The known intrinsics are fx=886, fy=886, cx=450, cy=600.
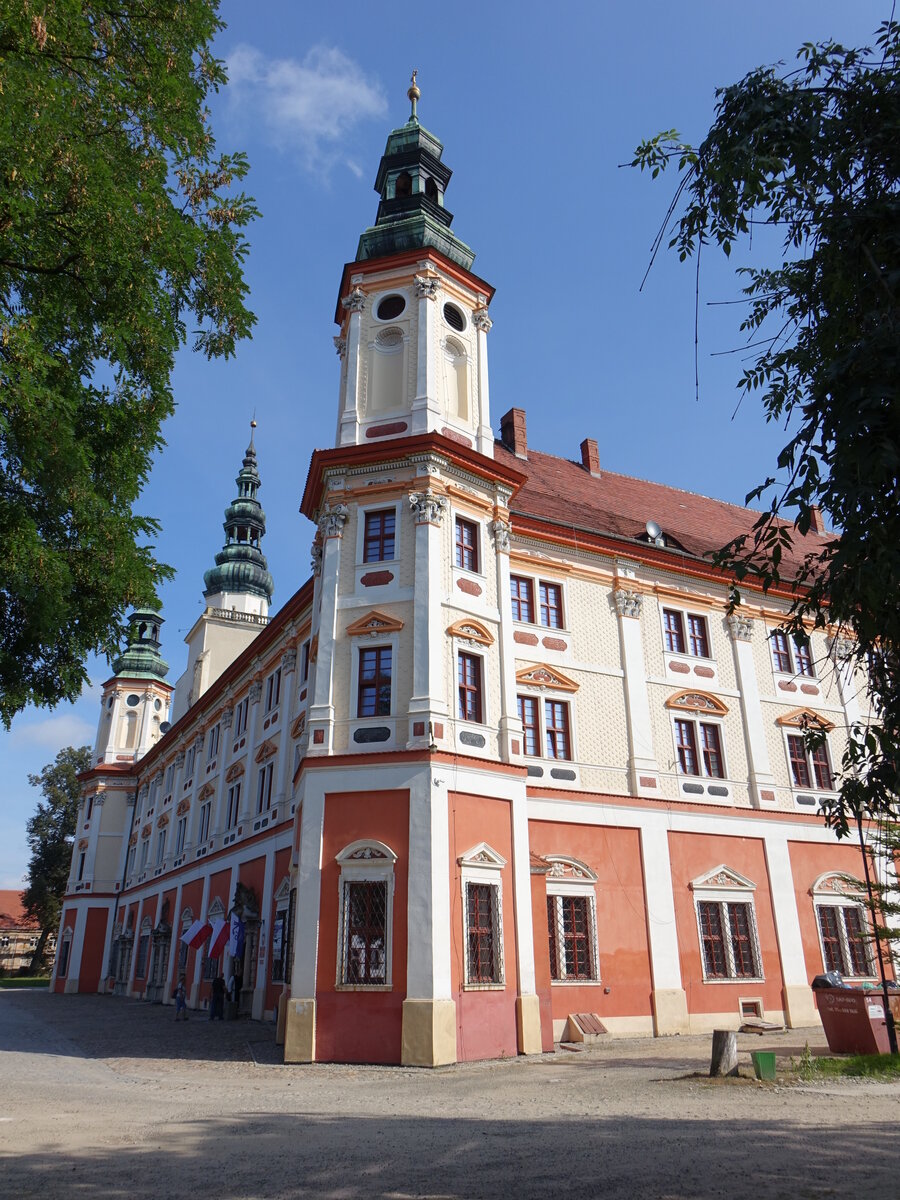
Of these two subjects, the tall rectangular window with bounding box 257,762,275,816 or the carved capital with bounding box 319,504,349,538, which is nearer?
the carved capital with bounding box 319,504,349,538

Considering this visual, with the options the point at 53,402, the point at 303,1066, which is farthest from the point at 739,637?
the point at 53,402

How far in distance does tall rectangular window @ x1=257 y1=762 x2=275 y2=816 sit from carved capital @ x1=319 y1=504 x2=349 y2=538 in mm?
10382

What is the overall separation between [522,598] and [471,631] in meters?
3.86

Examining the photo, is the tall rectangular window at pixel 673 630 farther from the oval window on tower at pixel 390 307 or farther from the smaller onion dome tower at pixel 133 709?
the smaller onion dome tower at pixel 133 709

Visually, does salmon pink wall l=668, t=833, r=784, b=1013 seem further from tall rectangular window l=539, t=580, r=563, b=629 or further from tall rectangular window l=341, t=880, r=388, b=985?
tall rectangular window l=341, t=880, r=388, b=985

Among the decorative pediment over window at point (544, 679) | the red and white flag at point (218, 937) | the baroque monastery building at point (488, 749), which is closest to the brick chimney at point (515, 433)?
the baroque monastery building at point (488, 749)

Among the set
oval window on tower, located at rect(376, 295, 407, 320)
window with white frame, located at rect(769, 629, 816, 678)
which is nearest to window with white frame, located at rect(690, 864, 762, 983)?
window with white frame, located at rect(769, 629, 816, 678)

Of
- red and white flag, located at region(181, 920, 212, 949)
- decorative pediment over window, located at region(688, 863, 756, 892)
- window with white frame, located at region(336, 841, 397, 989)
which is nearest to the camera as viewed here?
window with white frame, located at region(336, 841, 397, 989)

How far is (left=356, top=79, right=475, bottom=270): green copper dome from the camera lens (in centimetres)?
2239

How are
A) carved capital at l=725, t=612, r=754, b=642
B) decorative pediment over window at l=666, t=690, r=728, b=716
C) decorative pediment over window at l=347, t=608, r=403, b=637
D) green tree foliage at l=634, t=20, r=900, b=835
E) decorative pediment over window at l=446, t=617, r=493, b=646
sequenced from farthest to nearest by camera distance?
carved capital at l=725, t=612, r=754, b=642 → decorative pediment over window at l=666, t=690, r=728, b=716 → decorative pediment over window at l=446, t=617, r=493, b=646 → decorative pediment over window at l=347, t=608, r=403, b=637 → green tree foliage at l=634, t=20, r=900, b=835

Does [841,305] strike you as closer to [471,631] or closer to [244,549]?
[471,631]

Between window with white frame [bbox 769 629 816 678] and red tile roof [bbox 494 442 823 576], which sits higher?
red tile roof [bbox 494 442 823 576]

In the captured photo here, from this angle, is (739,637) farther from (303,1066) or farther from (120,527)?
(120,527)

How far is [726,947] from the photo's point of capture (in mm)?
21938
